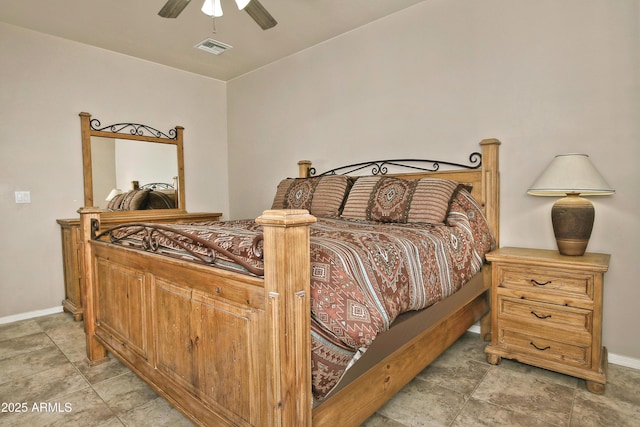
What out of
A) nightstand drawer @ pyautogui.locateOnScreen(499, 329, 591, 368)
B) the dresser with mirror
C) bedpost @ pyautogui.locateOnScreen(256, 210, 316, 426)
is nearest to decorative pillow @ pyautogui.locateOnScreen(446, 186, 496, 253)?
nightstand drawer @ pyautogui.locateOnScreen(499, 329, 591, 368)

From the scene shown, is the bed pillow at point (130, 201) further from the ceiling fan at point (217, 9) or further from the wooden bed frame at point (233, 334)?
the ceiling fan at point (217, 9)

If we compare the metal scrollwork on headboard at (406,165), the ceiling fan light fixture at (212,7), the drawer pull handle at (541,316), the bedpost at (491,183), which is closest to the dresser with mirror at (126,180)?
the metal scrollwork on headboard at (406,165)

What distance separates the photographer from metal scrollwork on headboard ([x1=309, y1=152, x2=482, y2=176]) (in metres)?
2.65

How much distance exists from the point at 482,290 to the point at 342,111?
6.61ft

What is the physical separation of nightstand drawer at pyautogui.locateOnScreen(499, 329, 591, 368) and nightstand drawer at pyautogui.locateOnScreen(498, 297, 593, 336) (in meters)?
0.07

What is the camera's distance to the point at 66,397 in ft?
6.09

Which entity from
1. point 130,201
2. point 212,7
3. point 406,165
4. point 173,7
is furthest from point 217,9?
point 130,201

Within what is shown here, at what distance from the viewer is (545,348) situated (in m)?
1.99

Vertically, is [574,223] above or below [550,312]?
above

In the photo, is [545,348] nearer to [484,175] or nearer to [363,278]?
[484,175]

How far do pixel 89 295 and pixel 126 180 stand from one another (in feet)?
5.80

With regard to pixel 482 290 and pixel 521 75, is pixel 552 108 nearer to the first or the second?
pixel 521 75

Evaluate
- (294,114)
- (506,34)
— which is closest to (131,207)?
(294,114)

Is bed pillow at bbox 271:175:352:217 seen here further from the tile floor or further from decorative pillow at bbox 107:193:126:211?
decorative pillow at bbox 107:193:126:211
